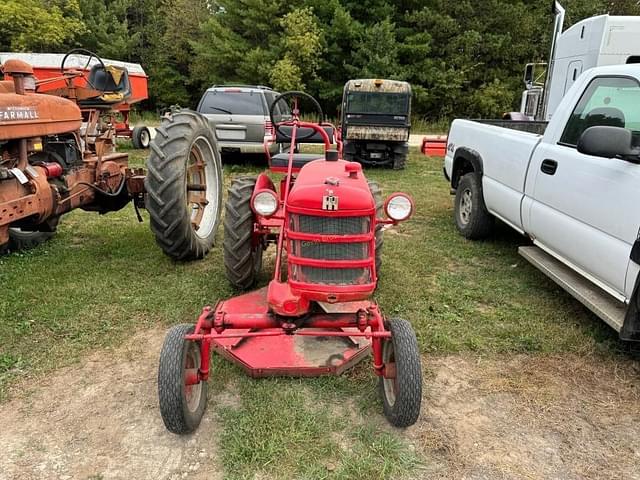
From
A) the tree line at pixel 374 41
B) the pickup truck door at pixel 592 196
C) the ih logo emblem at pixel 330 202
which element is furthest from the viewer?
the tree line at pixel 374 41

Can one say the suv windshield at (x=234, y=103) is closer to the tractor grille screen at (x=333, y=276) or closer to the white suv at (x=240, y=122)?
the white suv at (x=240, y=122)

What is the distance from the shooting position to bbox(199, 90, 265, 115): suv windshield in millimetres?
10875

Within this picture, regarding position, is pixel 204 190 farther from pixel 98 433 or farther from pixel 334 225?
pixel 98 433

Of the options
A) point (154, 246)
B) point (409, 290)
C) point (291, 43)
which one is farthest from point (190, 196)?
point (291, 43)

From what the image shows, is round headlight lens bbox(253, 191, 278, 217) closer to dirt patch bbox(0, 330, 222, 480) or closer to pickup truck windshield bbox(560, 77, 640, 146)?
dirt patch bbox(0, 330, 222, 480)

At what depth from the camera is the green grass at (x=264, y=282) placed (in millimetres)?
2711

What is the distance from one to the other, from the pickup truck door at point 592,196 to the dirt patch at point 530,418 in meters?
0.62

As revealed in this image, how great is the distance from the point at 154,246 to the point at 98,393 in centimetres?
275

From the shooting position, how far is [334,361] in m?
3.28

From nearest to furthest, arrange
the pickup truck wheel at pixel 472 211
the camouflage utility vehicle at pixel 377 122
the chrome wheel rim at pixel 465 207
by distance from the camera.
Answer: the pickup truck wheel at pixel 472 211
the chrome wheel rim at pixel 465 207
the camouflage utility vehicle at pixel 377 122

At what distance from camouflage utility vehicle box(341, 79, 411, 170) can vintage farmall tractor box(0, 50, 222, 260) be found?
6917 mm

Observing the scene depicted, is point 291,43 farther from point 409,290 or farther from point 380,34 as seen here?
point 409,290

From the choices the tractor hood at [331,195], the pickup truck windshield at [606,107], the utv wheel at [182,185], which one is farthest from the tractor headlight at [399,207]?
the utv wheel at [182,185]

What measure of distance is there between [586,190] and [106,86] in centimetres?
459
